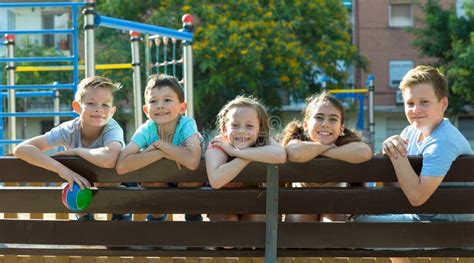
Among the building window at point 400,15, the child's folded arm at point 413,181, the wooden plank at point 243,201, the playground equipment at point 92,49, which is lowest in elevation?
the wooden plank at point 243,201

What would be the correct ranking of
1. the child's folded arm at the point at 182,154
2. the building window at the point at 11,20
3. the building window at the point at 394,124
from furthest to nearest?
the building window at the point at 394,124 → the building window at the point at 11,20 → the child's folded arm at the point at 182,154

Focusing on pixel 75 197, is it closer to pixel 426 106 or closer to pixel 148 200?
pixel 148 200

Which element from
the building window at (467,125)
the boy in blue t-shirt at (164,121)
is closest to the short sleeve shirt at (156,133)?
the boy in blue t-shirt at (164,121)

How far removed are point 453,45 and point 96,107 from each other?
24.4 metres

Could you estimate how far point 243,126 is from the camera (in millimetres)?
3818

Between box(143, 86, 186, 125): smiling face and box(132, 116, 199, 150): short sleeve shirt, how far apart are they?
0.05 meters

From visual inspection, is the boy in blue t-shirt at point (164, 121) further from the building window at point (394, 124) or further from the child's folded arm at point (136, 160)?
the building window at point (394, 124)

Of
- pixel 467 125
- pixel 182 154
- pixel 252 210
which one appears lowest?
pixel 467 125

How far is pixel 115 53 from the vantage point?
24797 millimetres

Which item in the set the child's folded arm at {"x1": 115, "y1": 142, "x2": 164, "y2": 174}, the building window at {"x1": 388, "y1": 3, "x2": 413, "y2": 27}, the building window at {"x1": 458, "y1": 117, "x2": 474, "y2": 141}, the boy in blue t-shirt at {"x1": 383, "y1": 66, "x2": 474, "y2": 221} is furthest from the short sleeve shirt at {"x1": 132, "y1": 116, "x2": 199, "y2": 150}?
the building window at {"x1": 458, "y1": 117, "x2": 474, "y2": 141}

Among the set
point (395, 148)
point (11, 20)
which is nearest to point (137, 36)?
point (395, 148)

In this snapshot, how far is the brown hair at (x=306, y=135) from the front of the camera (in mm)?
3865

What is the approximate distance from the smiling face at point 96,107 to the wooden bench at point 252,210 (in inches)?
22.2

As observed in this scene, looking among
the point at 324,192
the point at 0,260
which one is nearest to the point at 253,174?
the point at 324,192
